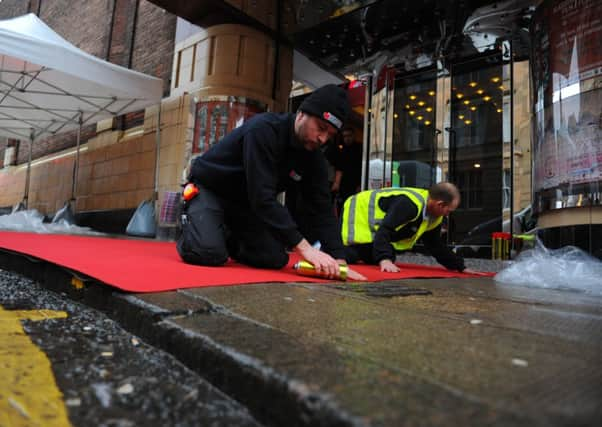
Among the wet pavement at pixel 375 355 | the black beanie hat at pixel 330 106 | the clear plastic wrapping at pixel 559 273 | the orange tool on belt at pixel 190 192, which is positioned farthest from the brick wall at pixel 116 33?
the wet pavement at pixel 375 355

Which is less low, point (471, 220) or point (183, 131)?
point (183, 131)

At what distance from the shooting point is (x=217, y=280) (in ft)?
5.70

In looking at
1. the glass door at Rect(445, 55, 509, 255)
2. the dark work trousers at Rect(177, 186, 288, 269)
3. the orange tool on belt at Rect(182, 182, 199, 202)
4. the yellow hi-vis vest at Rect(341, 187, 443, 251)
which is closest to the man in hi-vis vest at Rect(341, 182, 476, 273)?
the yellow hi-vis vest at Rect(341, 187, 443, 251)

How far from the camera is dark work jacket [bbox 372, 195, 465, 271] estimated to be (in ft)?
10.3

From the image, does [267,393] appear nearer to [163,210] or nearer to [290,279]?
[290,279]

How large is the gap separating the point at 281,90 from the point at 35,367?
6074 mm

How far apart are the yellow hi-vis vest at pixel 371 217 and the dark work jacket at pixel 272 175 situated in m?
0.88

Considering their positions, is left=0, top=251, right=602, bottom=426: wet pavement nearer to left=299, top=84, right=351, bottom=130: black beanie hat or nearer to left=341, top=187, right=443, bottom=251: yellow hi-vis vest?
left=299, top=84, right=351, bottom=130: black beanie hat

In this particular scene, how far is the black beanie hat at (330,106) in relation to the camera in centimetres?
211

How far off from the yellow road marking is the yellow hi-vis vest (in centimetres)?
269

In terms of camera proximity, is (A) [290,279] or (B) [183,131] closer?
(A) [290,279]

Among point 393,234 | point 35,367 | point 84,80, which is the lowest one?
point 35,367

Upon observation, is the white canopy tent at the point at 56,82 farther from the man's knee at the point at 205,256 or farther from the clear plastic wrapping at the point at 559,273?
the clear plastic wrapping at the point at 559,273

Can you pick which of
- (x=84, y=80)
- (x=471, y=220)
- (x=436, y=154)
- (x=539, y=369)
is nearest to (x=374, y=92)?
(x=436, y=154)
